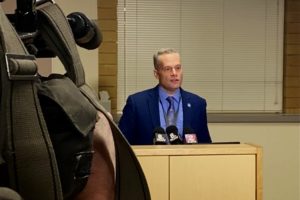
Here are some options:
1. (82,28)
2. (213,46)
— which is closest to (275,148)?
(213,46)

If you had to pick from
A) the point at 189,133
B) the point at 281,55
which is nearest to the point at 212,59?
the point at 281,55

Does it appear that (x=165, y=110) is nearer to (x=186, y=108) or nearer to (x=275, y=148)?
Answer: (x=186, y=108)

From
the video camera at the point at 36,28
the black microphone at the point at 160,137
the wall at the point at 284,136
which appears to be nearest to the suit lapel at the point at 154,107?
the black microphone at the point at 160,137

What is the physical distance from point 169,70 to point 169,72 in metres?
0.01

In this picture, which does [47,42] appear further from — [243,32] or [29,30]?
[243,32]

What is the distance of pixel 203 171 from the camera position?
1865mm

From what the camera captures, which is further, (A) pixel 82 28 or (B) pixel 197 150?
(B) pixel 197 150

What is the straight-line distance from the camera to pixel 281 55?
3928 millimetres

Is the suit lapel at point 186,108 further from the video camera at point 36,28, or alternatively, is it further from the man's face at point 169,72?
the video camera at point 36,28

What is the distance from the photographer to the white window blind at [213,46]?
149 inches

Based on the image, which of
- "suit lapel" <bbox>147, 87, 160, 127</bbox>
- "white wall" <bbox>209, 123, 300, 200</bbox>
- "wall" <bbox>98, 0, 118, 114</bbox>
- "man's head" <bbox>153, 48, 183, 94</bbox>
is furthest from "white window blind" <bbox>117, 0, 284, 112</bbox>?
"suit lapel" <bbox>147, 87, 160, 127</bbox>

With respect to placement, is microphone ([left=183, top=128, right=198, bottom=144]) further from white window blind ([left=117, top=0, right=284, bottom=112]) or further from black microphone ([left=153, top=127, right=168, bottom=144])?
white window blind ([left=117, top=0, right=284, bottom=112])

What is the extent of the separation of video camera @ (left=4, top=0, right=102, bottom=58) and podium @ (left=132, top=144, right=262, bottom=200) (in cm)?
117

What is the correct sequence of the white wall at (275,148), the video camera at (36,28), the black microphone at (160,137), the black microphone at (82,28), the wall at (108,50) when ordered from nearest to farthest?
the video camera at (36,28) < the black microphone at (82,28) < the black microphone at (160,137) < the wall at (108,50) < the white wall at (275,148)
